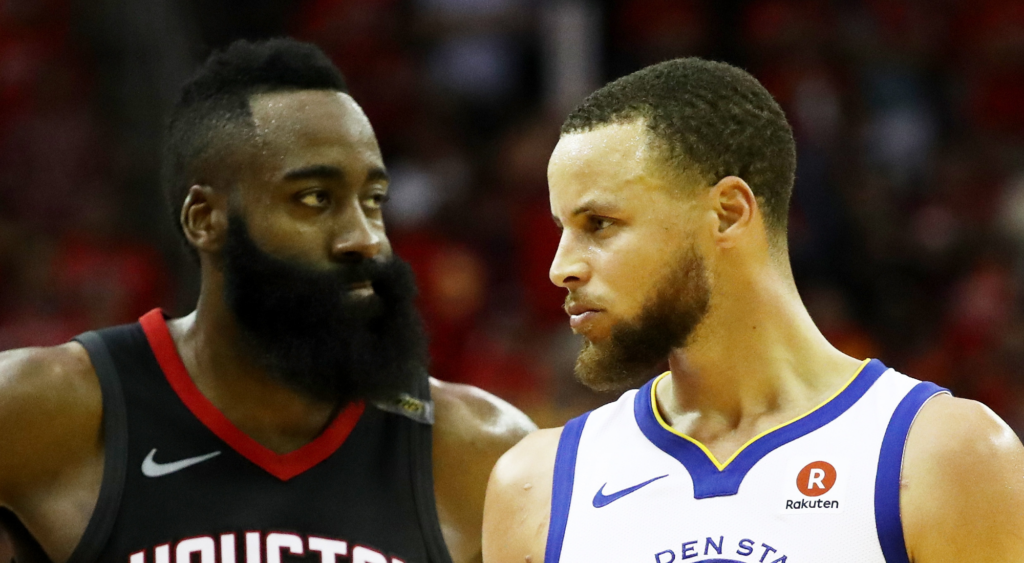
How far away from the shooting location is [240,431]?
3.29m

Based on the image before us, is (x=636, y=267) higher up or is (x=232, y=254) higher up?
(x=232, y=254)

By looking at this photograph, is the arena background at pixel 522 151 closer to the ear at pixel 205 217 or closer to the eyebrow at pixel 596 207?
the ear at pixel 205 217

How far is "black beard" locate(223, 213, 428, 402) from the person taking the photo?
3381mm

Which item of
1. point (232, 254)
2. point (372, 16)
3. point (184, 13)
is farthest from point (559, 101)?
point (232, 254)

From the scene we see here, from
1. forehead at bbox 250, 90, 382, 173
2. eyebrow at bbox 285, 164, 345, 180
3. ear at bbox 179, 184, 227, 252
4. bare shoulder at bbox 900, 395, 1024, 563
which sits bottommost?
bare shoulder at bbox 900, 395, 1024, 563

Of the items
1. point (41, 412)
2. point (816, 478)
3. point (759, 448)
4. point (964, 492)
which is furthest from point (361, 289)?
point (964, 492)

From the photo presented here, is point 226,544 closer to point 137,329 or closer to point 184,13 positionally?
point 137,329

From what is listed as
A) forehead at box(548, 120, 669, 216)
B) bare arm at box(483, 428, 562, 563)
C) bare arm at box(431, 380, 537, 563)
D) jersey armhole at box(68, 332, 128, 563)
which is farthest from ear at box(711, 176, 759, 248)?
jersey armhole at box(68, 332, 128, 563)

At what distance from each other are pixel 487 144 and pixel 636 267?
666cm

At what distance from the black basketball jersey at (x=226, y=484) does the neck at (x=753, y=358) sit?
977 mm

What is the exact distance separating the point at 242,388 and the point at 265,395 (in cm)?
6

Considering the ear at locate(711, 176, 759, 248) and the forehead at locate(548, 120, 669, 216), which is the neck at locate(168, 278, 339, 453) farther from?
the ear at locate(711, 176, 759, 248)

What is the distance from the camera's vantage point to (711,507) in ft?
7.73

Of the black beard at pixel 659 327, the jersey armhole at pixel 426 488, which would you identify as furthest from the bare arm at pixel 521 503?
the jersey armhole at pixel 426 488
